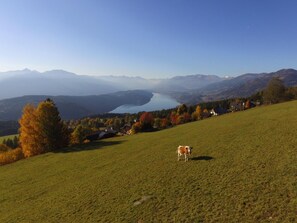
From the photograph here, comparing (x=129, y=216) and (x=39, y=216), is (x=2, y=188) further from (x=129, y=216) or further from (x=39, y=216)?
(x=129, y=216)

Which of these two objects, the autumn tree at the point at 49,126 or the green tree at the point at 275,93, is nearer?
the autumn tree at the point at 49,126

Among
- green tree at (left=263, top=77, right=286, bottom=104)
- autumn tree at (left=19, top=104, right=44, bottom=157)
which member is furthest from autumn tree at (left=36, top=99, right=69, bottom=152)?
green tree at (left=263, top=77, right=286, bottom=104)

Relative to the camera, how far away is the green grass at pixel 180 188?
14984 millimetres

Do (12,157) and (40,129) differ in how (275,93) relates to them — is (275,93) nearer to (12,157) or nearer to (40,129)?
(40,129)

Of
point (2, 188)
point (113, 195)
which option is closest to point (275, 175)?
point (113, 195)

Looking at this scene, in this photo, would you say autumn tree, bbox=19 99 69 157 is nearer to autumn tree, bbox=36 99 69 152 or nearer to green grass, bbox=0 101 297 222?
autumn tree, bbox=36 99 69 152

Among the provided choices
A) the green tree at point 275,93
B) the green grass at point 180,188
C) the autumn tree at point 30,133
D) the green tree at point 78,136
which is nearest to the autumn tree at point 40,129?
the autumn tree at point 30,133

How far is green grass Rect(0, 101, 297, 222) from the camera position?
15.0 m

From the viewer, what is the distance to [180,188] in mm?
19359

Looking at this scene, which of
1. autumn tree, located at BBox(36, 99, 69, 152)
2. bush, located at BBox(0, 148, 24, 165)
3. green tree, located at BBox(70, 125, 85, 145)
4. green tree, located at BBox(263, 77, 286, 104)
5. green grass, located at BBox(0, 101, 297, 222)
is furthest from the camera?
green tree, located at BBox(263, 77, 286, 104)

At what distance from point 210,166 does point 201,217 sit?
28.3 feet

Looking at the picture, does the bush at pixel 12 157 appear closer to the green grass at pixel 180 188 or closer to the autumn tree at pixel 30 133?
the autumn tree at pixel 30 133

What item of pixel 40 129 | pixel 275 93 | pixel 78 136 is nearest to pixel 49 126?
pixel 40 129

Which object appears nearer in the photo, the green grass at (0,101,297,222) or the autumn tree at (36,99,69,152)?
the green grass at (0,101,297,222)
